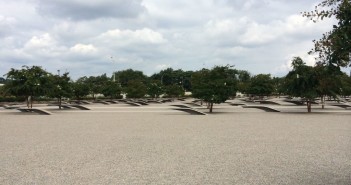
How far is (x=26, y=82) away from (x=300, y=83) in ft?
69.7

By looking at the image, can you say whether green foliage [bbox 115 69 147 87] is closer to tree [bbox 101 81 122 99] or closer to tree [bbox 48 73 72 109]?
tree [bbox 101 81 122 99]

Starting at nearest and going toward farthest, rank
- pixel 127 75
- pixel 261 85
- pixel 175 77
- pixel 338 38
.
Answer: pixel 338 38, pixel 261 85, pixel 127 75, pixel 175 77

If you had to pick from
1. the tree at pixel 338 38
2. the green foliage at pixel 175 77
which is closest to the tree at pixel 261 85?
the tree at pixel 338 38

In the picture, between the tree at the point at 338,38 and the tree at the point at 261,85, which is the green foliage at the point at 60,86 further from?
the tree at the point at 338,38

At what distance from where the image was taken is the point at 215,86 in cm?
2906

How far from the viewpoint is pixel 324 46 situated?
512 cm

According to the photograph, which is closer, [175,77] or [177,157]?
Answer: [177,157]

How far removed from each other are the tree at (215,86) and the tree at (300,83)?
4283 mm

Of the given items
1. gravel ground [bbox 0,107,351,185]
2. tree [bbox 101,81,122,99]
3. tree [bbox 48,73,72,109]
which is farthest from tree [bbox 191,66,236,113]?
tree [bbox 101,81,122,99]

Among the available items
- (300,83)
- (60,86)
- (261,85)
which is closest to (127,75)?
(261,85)

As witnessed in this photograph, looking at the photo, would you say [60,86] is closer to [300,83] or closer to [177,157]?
[300,83]

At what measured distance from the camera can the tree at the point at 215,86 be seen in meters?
29.0

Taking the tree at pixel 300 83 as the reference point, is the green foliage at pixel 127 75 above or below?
above

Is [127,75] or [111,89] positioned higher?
[127,75]
